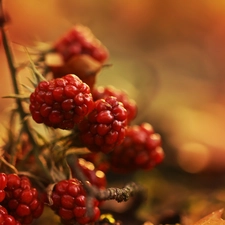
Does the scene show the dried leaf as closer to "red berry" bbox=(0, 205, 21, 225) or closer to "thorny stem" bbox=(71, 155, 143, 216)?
"thorny stem" bbox=(71, 155, 143, 216)

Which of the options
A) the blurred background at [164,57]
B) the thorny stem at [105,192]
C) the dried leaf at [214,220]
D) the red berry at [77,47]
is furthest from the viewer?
the blurred background at [164,57]

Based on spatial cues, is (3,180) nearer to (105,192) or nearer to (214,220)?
(105,192)

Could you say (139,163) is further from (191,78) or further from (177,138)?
(191,78)

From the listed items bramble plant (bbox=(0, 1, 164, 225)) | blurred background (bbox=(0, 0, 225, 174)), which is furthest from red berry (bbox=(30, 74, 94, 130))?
blurred background (bbox=(0, 0, 225, 174))

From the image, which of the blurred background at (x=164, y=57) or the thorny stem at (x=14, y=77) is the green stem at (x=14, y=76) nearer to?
the thorny stem at (x=14, y=77)

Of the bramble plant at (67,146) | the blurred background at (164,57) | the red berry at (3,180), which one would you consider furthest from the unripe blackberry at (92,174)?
the blurred background at (164,57)
